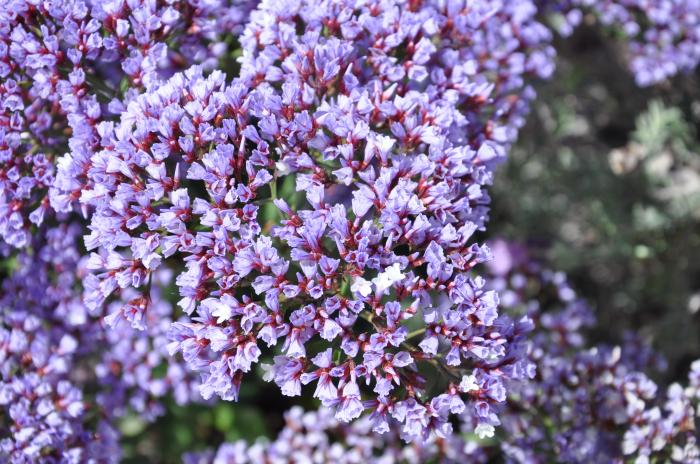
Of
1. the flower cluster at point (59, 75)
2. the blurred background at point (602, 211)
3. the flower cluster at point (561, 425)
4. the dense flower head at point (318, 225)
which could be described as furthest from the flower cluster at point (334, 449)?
the flower cluster at point (59, 75)

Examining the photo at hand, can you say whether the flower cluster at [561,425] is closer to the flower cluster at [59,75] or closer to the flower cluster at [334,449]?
the flower cluster at [334,449]

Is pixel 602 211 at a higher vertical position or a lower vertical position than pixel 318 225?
lower

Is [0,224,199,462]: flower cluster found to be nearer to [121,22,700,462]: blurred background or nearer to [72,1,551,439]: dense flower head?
[121,22,700,462]: blurred background

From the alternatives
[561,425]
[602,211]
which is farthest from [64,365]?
[602,211]

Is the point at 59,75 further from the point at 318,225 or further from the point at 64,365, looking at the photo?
the point at 64,365

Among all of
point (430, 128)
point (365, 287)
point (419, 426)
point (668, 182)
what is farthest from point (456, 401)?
point (668, 182)

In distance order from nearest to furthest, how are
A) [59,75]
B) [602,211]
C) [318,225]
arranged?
[318,225] < [59,75] < [602,211]
